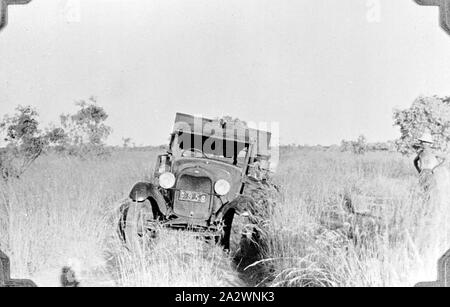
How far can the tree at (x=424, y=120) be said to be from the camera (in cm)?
916

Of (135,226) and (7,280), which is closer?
(7,280)

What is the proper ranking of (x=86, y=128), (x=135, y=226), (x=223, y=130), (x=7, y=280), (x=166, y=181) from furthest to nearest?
(x=86, y=128) → (x=223, y=130) → (x=166, y=181) → (x=135, y=226) → (x=7, y=280)

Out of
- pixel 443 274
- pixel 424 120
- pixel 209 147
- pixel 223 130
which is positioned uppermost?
pixel 424 120

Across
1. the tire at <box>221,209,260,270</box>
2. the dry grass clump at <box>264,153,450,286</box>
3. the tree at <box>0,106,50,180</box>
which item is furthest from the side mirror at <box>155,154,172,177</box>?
the tree at <box>0,106,50,180</box>

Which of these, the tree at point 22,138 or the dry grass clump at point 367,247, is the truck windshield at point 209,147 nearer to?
the dry grass clump at point 367,247

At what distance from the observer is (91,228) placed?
477 cm

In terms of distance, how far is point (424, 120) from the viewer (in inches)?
383

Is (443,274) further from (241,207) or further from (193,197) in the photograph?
(193,197)

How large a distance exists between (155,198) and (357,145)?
11538 millimetres

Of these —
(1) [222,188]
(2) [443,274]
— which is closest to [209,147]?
(1) [222,188]

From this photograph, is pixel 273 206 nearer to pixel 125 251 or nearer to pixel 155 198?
pixel 155 198

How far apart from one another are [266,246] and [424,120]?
23.0 ft
